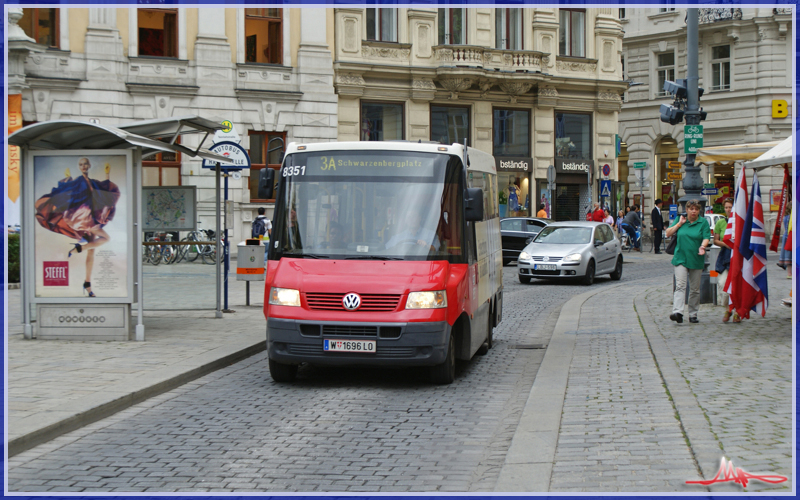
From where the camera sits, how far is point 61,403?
7.32 metres

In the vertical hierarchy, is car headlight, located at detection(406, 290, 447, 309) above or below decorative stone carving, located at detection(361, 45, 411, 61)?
below

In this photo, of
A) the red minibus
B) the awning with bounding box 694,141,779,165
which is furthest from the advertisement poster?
the awning with bounding box 694,141,779,165

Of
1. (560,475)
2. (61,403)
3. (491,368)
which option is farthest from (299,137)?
(560,475)

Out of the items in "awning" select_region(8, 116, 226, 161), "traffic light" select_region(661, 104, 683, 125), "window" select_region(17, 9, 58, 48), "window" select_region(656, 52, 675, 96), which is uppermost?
"window" select_region(656, 52, 675, 96)

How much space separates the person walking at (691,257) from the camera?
12672mm

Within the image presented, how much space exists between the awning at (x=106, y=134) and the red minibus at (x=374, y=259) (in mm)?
2410

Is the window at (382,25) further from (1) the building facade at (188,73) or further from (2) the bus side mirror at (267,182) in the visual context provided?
(2) the bus side mirror at (267,182)

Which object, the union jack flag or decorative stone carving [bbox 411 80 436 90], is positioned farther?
decorative stone carving [bbox 411 80 436 90]

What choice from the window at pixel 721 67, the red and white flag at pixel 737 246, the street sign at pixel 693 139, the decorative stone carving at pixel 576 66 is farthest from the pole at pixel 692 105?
the window at pixel 721 67

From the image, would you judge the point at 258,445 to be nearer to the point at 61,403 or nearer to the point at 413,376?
the point at 61,403

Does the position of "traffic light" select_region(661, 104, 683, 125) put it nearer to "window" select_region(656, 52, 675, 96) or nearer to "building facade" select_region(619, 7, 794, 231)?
"building facade" select_region(619, 7, 794, 231)

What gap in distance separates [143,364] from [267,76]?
2307cm

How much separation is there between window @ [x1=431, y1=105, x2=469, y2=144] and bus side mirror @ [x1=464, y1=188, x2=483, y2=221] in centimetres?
2662

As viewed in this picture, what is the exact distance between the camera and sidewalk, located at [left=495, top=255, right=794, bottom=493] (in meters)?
5.34
